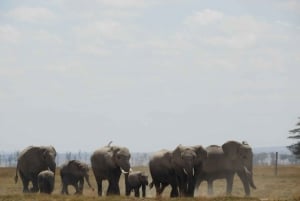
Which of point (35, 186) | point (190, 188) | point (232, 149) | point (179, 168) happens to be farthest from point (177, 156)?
point (35, 186)

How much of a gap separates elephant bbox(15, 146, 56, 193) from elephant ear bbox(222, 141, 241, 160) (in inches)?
482

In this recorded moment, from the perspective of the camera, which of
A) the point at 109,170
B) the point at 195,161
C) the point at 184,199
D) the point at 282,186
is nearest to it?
the point at 184,199

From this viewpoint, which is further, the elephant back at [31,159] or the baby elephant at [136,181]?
the elephant back at [31,159]

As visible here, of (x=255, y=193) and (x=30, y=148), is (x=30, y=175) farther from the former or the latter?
(x=255, y=193)

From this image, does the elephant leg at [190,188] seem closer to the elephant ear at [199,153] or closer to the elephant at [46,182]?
the elephant ear at [199,153]

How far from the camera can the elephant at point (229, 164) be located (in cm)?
4434

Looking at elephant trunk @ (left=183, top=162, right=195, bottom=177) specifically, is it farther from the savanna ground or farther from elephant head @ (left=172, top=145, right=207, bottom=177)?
the savanna ground

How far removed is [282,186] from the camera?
164 ft

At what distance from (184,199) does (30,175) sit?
16171 mm

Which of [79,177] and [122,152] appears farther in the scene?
[79,177]

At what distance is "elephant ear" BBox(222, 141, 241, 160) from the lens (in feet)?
145

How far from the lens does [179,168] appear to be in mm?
37500

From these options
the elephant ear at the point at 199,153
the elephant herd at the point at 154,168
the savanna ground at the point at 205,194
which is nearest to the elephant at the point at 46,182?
the elephant herd at the point at 154,168

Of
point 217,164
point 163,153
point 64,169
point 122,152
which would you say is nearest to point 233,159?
point 217,164
